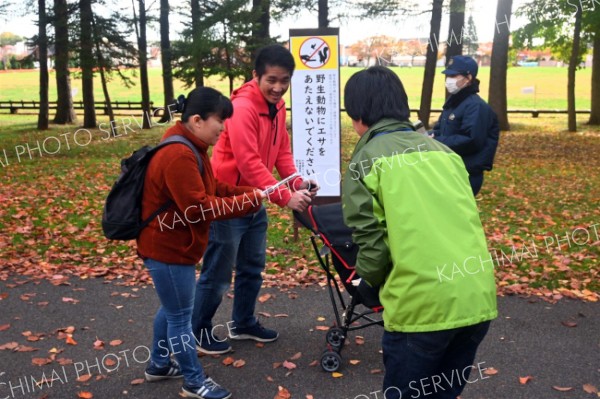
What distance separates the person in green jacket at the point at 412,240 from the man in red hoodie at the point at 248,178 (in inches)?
57.3

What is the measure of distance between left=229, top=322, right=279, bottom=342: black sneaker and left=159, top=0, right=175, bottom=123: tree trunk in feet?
81.2

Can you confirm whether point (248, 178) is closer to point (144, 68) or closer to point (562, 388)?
point (562, 388)

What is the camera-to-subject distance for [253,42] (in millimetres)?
25609

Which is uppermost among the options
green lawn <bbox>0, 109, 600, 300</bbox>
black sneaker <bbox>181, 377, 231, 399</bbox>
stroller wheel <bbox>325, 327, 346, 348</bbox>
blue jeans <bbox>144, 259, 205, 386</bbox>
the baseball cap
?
the baseball cap

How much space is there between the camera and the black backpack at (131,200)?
3523mm

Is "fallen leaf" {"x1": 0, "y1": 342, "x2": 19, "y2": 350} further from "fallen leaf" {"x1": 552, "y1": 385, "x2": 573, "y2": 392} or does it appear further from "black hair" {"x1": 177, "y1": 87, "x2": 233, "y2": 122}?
"fallen leaf" {"x1": 552, "y1": 385, "x2": 573, "y2": 392}

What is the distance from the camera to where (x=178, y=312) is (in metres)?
3.73

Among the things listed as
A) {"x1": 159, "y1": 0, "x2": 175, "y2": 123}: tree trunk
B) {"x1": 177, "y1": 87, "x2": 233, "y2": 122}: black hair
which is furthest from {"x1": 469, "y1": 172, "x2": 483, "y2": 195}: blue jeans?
{"x1": 159, "y1": 0, "x2": 175, "y2": 123}: tree trunk

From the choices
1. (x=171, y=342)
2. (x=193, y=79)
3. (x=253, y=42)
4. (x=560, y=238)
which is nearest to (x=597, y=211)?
(x=560, y=238)

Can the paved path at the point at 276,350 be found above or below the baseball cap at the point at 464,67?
below

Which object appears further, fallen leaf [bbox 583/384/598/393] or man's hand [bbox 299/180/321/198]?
man's hand [bbox 299/180/321/198]

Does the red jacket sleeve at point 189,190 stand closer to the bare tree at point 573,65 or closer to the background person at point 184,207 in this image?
the background person at point 184,207

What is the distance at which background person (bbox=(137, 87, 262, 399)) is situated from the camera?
11.3 ft

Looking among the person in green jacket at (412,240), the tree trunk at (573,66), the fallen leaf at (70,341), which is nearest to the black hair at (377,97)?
the person in green jacket at (412,240)
